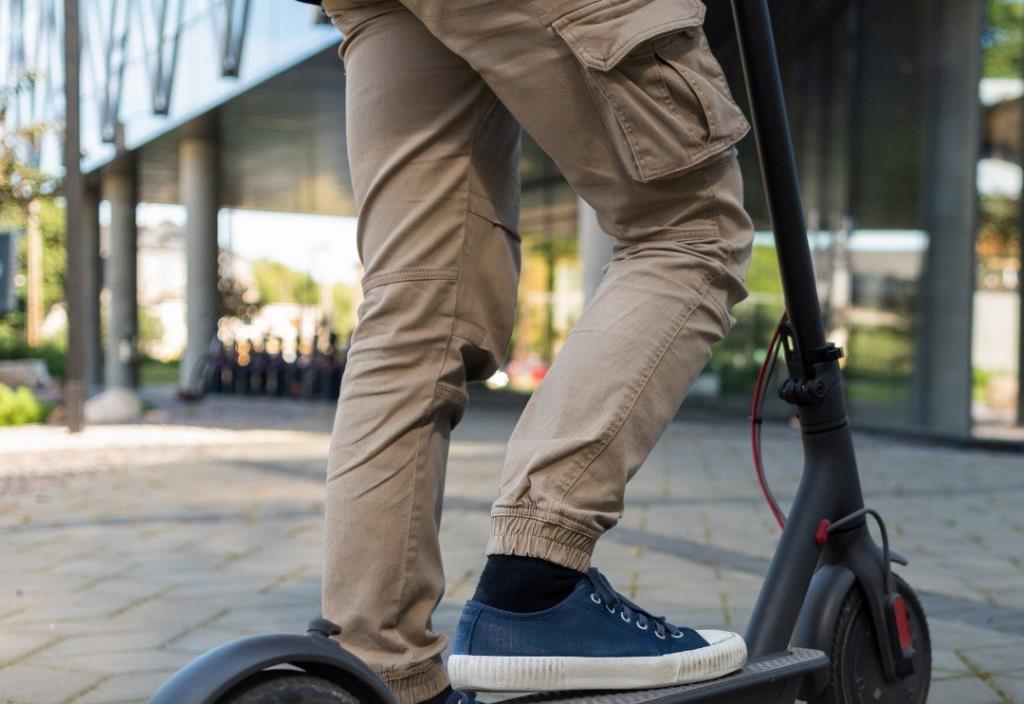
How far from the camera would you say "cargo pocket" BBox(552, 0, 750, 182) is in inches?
56.8

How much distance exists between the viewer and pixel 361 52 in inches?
68.6

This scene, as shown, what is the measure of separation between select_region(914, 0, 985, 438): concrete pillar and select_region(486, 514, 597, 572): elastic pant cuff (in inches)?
400

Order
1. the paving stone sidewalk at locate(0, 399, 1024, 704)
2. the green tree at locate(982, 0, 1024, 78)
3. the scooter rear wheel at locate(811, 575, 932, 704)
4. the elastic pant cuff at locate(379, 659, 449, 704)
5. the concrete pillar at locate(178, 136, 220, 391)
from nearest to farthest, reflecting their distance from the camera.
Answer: the elastic pant cuff at locate(379, 659, 449, 704) < the scooter rear wheel at locate(811, 575, 932, 704) < the paving stone sidewalk at locate(0, 399, 1024, 704) < the green tree at locate(982, 0, 1024, 78) < the concrete pillar at locate(178, 136, 220, 391)

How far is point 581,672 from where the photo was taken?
1488 mm

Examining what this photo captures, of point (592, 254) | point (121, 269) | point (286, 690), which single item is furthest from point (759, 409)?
point (121, 269)

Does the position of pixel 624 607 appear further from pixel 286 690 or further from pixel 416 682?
pixel 286 690

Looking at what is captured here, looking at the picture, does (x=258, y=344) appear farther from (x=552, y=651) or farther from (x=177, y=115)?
(x=552, y=651)

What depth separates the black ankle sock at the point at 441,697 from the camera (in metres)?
1.59

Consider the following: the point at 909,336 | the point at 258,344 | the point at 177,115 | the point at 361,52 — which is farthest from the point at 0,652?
the point at 258,344

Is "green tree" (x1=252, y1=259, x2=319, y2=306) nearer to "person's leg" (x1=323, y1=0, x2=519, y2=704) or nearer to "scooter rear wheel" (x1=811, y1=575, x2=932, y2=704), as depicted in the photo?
"scooter rear wheel" (x1=811, y1=575, x2=932, y2=704)

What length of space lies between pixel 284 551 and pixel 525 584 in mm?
2918

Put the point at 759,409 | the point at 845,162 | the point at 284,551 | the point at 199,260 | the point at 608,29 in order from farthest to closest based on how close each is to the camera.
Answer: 1. the point at 199,260
2. the point at 845,162
3. the point at 284,551
4. the point at 759,409
5. the point at 608,29

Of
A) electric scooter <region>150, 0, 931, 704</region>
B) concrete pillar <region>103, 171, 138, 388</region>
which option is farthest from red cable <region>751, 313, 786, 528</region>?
concrete pillar <region>103, 171, 138, 388</region>

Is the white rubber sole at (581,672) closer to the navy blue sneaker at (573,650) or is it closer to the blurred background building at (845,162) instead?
the navy blue sneaker at (573,650)
